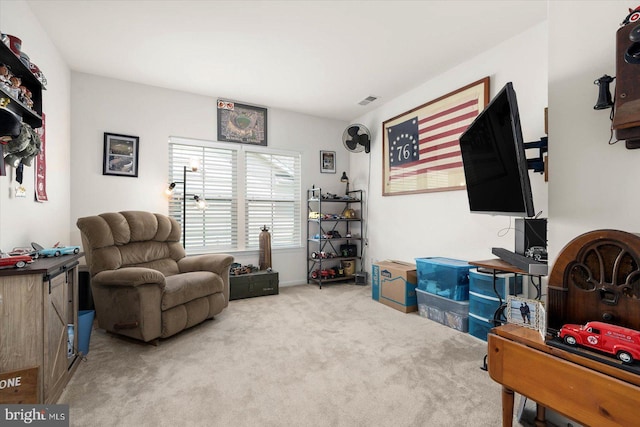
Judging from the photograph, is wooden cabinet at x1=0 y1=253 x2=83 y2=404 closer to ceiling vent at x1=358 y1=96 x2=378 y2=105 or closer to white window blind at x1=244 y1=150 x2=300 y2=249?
white window blind at x1=244 y1=150 x2=300 y2=249

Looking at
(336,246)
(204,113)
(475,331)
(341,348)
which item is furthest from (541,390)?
(204,113)

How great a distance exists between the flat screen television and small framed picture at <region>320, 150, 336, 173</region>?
2.79 m

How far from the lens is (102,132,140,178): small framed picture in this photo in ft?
11.5

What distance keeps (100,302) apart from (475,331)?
3330mm

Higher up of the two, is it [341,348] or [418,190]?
[418,190]

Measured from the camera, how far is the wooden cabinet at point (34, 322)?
1.41m

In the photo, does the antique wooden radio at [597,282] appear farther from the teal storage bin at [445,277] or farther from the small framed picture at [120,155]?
the small framed picture at [120,155]

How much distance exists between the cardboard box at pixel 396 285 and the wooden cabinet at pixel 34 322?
2972 mm

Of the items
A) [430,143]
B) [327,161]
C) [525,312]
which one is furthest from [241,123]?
[525,312]

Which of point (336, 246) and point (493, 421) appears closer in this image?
point (493, 421)

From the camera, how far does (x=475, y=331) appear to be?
2.63 metres

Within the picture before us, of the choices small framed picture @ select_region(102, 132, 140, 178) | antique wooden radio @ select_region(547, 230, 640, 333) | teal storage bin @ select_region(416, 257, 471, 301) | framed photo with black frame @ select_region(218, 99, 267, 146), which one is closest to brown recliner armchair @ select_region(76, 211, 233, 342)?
small framed picture @ select_region(102, 132, 140, 178)

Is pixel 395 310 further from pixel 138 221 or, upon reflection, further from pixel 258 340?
pixel 138 221

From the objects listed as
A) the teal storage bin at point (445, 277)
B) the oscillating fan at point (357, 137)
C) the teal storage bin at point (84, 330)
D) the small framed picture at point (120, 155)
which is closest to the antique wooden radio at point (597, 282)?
the teal storage bin at point (445, 277)
